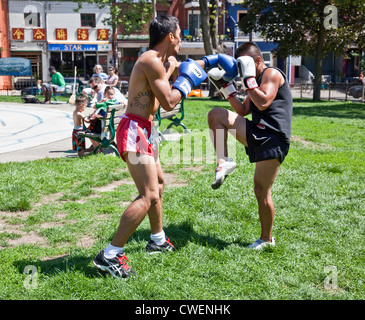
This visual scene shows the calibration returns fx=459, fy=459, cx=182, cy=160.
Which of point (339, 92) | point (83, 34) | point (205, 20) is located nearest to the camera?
point (205, 20)

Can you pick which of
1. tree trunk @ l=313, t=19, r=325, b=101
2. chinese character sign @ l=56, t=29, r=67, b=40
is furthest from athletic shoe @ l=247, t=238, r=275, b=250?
chinese character sign @ l=56, t=29, r=67, b=40

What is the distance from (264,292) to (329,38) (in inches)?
879

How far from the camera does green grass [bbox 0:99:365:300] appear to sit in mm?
3123

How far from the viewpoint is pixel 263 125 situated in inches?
148

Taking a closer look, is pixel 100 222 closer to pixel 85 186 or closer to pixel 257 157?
pixel 85 186

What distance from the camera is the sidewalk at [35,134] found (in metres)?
8.20

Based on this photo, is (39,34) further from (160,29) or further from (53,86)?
(160,29)

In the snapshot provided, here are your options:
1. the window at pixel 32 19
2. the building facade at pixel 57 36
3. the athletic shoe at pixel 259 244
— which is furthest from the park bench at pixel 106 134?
the window at pixel 32 19

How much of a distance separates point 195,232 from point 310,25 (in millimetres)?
20815

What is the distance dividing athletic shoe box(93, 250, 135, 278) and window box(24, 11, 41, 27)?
117 feet

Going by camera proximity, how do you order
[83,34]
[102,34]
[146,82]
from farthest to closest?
[102,34] < [83,34] < [146,82]

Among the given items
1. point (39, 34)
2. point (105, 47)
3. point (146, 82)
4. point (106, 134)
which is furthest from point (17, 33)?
point (146, 82)

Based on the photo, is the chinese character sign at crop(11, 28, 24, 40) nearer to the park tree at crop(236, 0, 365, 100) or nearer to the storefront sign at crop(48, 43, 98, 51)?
the storefront sign at crop(48, 43, 98, 51)
